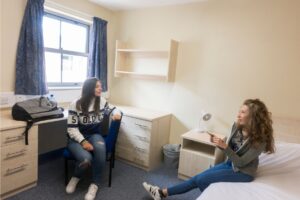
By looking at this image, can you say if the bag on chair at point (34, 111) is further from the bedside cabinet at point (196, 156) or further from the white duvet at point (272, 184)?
the white duvet at point (272, 184)

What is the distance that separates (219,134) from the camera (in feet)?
9.20

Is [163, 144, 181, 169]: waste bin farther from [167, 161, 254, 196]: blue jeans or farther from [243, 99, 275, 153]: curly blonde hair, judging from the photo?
[243, 99, 275, 153]: curly blonde hair

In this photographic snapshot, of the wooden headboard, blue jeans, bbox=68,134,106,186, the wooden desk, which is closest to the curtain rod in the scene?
the wooden desk

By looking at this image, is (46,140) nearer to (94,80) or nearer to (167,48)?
(94,80)

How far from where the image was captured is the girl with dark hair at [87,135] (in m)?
2.13

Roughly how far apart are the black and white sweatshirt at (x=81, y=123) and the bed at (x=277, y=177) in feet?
4.65

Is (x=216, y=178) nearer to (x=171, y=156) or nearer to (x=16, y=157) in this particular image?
(x=171, y=156)

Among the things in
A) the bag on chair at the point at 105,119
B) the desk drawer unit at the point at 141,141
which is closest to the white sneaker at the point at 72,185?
the bag on chair at the point at 105,119

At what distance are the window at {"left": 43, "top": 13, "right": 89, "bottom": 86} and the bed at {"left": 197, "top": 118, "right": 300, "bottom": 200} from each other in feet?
8.16

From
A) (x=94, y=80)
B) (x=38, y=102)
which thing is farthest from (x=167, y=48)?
(x=38, y=102)

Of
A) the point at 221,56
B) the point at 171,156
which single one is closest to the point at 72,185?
the point at 171,156

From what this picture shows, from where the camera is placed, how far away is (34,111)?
213cm

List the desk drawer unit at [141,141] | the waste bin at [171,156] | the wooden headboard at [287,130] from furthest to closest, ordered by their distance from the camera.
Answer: the waste bin at [171,156] < the desk drawer unit at [141,141] < the wooden headboard at [287,130]

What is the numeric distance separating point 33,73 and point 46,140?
3.02 ft
